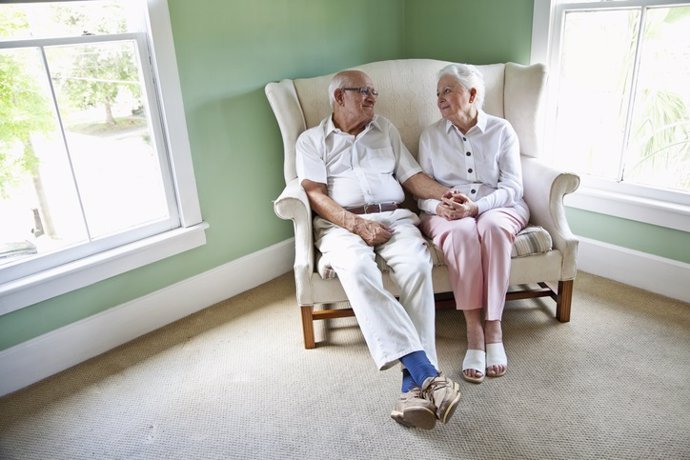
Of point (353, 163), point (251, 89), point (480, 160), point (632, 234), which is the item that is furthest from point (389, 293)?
point (632, 234)

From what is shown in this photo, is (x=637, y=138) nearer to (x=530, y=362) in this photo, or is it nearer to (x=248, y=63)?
(x=530, y=362)

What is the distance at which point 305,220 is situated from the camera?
2.16 meters

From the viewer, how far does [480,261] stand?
2049 millimetres

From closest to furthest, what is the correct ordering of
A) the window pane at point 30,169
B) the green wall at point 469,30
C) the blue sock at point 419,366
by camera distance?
the blue sock at point 419,366 < the window pane at point 30,169 < the green wall at point 469,30

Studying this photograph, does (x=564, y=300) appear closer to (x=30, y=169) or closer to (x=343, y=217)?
(x=343, y=217)

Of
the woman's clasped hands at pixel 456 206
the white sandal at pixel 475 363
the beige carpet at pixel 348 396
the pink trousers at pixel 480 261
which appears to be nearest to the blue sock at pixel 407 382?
the beige carpet at pixel 348 396

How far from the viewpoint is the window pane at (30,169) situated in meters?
1.90

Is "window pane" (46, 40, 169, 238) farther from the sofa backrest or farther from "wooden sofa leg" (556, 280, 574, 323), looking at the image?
"wooden sofa leg" (556, 280, 574, 323)

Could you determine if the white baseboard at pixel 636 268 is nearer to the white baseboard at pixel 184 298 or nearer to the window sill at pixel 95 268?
the white baseboard at pixel 184 298

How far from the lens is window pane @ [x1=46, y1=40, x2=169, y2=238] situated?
2053 mm

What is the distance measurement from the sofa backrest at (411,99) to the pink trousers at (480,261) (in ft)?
2.23

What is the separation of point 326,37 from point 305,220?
122 centimetres

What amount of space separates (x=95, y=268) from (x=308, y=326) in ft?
3.03

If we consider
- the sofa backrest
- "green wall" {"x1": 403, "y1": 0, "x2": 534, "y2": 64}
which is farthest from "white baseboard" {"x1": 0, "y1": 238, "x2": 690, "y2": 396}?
"green wall" {"x1": 403, "y1": 0, "x2": 534, "y2": 64}
